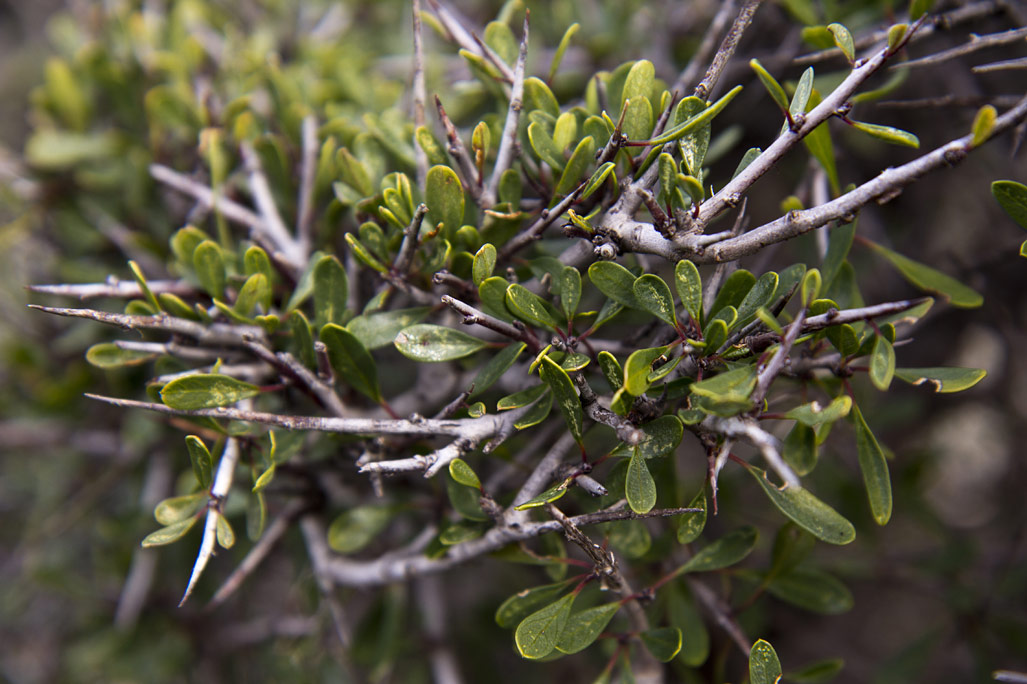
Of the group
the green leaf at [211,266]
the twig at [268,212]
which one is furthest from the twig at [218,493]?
the twig at [268,212]

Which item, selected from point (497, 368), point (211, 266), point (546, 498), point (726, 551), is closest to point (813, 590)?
point (726, 551)

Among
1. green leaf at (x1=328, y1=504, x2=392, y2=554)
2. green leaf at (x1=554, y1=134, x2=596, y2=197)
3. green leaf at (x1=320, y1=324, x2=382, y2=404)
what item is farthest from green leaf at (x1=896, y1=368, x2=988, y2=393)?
green leaf at (x1=328, y1=504, x2=392, y2=554)

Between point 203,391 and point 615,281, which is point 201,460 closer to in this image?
point 203,391

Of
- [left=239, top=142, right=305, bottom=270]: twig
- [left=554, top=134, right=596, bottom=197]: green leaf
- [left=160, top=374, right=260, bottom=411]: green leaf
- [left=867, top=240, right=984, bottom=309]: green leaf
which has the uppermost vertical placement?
[left=554, top=134, right=596, bottom=197]: green leaf

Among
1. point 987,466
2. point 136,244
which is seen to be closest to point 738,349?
point 136,244

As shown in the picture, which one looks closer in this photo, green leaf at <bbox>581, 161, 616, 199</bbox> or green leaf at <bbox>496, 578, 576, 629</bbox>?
green leaf at <bbox>581, 161, 616, 199</bbox>

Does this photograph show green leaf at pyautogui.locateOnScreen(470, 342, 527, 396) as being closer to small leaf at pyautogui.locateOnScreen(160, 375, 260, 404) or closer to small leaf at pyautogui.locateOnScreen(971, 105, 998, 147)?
small leaf at pyautogui.locateOnScreen(160, 375, 260, 404)

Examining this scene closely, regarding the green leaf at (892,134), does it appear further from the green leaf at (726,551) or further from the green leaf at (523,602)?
the green leaf at (523,602)
